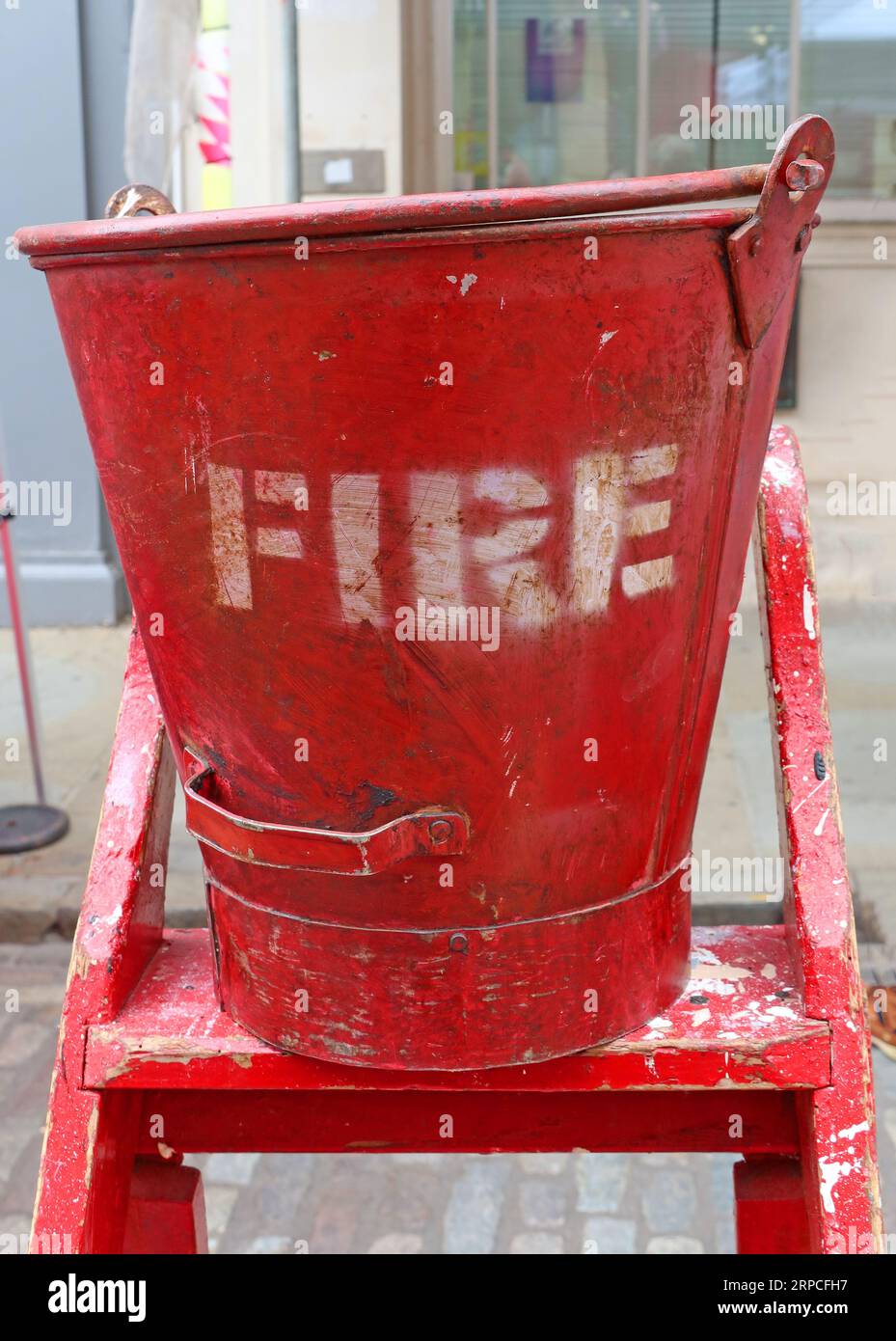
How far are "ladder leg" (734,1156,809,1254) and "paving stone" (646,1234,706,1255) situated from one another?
818mm

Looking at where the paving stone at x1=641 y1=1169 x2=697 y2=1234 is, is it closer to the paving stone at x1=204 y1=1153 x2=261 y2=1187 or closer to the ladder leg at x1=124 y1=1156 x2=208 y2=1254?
the paving stone at x1=204 y1=1153 x2=261 y2=1187

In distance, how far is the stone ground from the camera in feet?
7.35

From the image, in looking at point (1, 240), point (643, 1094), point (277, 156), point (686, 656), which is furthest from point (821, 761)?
point (1, 240)

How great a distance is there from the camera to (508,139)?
232 inches

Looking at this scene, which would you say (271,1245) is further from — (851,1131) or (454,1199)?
(851,1131)

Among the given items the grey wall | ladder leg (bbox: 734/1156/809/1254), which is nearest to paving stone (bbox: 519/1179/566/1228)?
ladder leg (bbox: 734/1156/809/1254)

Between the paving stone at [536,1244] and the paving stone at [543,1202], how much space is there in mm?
35

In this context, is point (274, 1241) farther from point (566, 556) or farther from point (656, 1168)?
point (566, 556)

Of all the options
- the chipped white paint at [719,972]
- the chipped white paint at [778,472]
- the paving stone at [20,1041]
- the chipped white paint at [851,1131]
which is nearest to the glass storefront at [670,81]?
the paving stone at [20,1041]

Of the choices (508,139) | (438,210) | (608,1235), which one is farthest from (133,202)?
(508,139)

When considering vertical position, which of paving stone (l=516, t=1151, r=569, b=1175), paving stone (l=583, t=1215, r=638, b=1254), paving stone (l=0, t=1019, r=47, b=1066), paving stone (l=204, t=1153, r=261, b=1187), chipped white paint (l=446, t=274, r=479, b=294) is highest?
chipped white paint (l=446, t=274, r=479, b=294)

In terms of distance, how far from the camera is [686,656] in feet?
3.78

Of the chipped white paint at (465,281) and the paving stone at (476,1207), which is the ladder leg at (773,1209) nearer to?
the paving stone at (476,1207)

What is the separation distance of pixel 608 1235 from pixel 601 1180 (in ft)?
0.58
